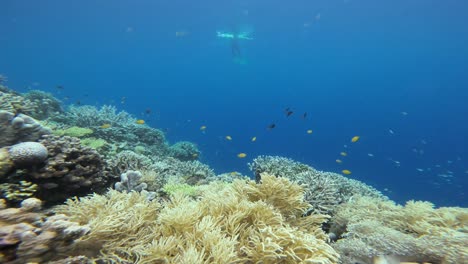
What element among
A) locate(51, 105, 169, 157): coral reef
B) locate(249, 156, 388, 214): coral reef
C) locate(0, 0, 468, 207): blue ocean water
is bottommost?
locate(249, 156, 388, 214): coral reef

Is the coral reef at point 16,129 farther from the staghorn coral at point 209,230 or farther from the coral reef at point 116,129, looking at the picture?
the coral reef at point 116,129

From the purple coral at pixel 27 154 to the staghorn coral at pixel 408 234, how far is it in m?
4.74

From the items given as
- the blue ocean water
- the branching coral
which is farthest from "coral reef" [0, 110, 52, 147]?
the blue ocean water

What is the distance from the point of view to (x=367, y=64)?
113875 millimetres

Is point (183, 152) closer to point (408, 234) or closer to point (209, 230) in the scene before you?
point (408, 234)

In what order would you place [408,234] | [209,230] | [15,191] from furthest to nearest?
[408,234]
[15,191]
[209,230]

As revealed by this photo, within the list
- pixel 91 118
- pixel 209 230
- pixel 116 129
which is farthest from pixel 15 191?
pixel 91 118

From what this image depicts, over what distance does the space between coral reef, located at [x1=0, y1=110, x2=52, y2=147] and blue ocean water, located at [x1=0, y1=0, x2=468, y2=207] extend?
38.5 metres

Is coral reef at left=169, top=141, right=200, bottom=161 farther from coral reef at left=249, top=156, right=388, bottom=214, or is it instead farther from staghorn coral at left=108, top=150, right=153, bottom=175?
staghorn coral at left=108, top=150, right=153, bottom=175

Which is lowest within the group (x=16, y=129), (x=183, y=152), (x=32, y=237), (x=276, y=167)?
(x=32, y=237)

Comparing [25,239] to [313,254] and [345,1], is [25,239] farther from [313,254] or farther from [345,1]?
[345,1]

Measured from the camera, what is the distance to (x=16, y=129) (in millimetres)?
5039

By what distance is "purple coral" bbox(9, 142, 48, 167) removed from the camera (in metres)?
3.94

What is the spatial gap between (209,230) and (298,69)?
141m
